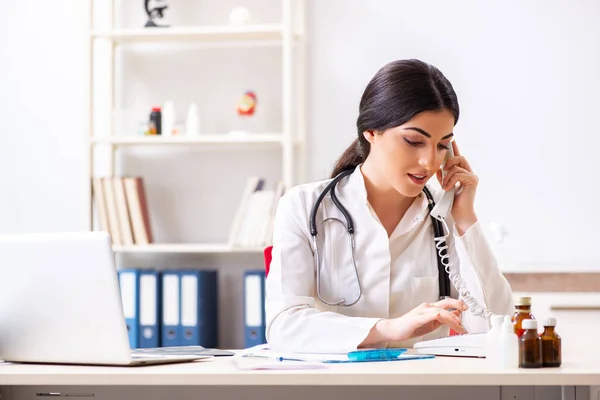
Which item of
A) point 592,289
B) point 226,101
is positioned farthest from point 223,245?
point 592,289

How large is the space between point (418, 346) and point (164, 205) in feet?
7.94

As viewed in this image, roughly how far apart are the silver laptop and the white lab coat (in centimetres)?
46

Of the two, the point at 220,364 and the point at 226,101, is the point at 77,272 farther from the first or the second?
the point at 226,101

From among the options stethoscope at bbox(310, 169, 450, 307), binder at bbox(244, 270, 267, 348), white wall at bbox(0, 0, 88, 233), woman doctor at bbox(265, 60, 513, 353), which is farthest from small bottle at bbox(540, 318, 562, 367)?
white wall at bbox(0, 0, 88, 233)

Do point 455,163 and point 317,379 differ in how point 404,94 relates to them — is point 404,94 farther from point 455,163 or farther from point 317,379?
point 317,379

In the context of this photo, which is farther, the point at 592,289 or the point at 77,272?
the point at 592,289

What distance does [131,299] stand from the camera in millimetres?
3500

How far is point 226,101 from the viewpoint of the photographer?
3.81m

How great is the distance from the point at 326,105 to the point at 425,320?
236 cm

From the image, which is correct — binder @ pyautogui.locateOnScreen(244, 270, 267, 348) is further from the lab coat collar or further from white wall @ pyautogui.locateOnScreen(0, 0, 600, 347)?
the lab coat collar

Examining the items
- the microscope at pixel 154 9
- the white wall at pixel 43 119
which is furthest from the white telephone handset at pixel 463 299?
the white wall at pixel 43 119

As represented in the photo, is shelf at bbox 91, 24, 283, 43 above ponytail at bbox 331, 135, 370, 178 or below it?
above

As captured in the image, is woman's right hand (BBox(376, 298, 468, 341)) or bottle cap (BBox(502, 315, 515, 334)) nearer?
bottle cap (BBox(502, 315, 515, 334))

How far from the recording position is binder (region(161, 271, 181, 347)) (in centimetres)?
346
